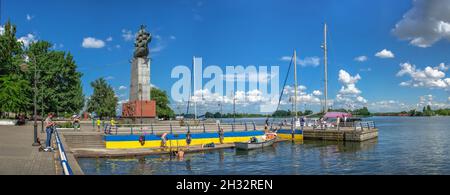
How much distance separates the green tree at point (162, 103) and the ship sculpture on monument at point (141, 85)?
5373 centimetres

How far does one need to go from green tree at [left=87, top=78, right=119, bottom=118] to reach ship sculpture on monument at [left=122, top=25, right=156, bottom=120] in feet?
192

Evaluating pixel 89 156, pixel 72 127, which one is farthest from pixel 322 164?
pixel 72 127

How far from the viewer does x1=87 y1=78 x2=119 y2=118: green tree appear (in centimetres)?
Answer: 10356

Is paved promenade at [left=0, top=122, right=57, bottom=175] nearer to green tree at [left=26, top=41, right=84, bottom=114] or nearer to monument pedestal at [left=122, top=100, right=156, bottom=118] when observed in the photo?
monument pedestal at [left=122, top=100, right=156, bottom=118]

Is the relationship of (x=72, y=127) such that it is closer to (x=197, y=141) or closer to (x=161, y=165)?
(x=197, y=141)

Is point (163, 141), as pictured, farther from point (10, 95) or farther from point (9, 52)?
point (9, 52)

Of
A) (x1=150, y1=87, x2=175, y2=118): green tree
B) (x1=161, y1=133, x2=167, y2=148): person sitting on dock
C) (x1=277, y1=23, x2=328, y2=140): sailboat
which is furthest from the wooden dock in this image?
(x1=150, y1=87, x2=175, y2=118): green tree

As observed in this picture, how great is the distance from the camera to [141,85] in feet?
151

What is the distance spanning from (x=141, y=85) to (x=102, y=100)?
6712 centimetres

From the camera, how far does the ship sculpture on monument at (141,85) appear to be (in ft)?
151

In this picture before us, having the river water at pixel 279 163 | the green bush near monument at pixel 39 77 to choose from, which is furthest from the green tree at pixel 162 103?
the river water at pixel 279 163

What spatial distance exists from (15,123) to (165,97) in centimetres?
5964

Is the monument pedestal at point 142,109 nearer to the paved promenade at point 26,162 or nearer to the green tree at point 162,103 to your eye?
the paved promenade at point 26,162

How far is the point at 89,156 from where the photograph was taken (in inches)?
1123
